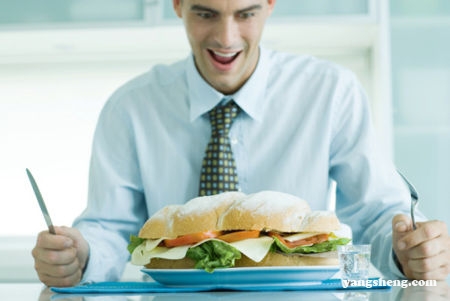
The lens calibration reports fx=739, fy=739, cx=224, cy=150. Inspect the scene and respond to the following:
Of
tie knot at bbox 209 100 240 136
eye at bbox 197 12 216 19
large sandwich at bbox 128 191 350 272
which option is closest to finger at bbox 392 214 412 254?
large sandwich at bbox 128 191 350 272

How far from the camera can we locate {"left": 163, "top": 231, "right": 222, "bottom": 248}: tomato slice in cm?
104

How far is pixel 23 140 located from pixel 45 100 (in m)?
0.21

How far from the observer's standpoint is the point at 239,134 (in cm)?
179

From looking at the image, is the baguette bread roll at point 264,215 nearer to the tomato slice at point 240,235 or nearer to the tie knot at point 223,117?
the tomato slice at point 240,235

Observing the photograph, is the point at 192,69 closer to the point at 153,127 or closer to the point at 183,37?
the point at 153,127

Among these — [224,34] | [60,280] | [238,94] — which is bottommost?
[60,280]

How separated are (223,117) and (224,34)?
20 cm

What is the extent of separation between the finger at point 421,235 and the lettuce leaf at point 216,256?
0.34 metres

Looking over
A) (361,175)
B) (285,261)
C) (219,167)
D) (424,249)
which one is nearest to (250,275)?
(285,261)

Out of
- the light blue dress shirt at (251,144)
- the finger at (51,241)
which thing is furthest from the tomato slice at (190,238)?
the light blue dress shirt at (251,144)

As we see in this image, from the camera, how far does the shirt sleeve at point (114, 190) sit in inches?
67.1

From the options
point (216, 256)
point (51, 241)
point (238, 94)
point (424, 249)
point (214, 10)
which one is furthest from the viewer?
point (238, 94)

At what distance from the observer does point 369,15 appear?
278cm

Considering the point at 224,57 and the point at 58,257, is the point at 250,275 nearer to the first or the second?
the point at 58,257
